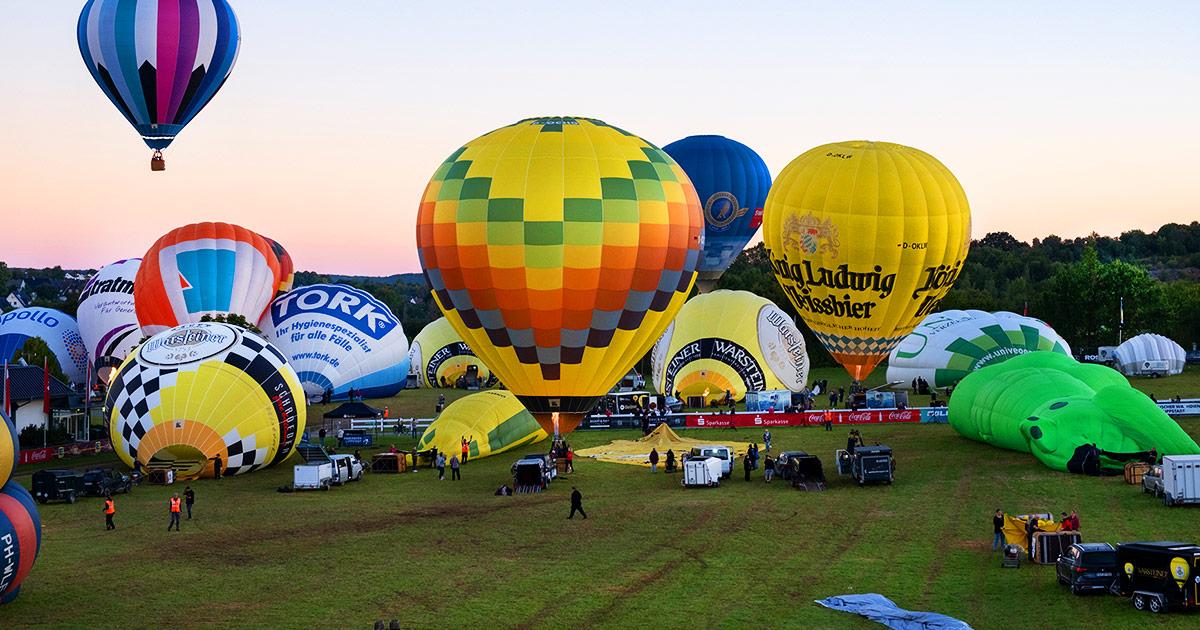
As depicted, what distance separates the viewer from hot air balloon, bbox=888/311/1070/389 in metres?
47.7

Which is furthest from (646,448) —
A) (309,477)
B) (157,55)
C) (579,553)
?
(157,55)

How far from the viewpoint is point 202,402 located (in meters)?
31.6

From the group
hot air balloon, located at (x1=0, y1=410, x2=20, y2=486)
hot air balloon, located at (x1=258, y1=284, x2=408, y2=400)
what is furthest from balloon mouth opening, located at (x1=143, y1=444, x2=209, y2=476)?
hot air balloon, located at (x1=258, y1=284, x2=408, y2=400)

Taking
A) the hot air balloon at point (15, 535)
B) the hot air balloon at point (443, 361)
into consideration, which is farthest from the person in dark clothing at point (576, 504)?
the hot air balloon at point (443, 361)

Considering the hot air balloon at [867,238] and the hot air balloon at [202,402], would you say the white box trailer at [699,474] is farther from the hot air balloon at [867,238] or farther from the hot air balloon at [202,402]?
the hot air balloon at [202,402]

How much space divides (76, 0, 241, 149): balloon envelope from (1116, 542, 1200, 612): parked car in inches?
1212

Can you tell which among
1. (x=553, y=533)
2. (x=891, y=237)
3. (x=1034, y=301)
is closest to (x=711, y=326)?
(x=891, y=237)

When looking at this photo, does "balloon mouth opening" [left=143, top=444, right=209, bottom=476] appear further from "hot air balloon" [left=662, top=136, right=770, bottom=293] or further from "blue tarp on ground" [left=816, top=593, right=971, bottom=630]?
"hot air balloon" [left=662, top=136, right=770, bottom=293]

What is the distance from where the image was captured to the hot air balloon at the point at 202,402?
31719 millimetres

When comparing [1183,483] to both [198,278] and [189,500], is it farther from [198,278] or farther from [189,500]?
[198,278]

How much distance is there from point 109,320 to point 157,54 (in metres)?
24.4

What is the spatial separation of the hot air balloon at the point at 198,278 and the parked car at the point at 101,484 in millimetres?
17457

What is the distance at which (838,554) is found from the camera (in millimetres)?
22469

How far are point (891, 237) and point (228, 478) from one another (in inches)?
690
